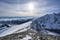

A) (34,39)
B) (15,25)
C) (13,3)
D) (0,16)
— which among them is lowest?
(34,39)

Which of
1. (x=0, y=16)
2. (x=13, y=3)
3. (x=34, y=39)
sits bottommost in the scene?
(x=34, y=39)

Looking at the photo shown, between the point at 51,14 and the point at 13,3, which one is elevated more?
the point at 13,3

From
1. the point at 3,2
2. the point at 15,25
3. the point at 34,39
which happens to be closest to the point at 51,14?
the point at 34,39

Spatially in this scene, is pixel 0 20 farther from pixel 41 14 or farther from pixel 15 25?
pixel 41 14

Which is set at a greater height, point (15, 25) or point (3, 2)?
point (3, 2)

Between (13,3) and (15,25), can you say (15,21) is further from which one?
(13,3)

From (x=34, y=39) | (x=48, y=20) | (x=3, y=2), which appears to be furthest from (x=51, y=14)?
(x=3, y=2)
